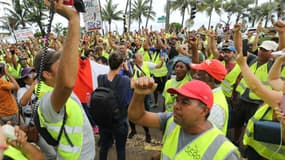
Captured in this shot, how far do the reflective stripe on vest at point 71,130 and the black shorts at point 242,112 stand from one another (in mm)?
3170

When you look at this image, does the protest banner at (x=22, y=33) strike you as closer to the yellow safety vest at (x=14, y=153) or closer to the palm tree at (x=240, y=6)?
the yellow safety vest at (x=14, y=153)

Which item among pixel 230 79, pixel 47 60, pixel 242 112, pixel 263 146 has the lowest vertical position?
pixel 242 112

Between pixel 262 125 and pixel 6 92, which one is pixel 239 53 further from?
pixel 6 92

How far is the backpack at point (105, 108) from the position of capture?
3.93m

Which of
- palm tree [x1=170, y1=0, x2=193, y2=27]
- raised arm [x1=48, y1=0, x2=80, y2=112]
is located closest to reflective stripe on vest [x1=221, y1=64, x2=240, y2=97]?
raised arm [x1=48, y1=0, x2=80, y2=112]

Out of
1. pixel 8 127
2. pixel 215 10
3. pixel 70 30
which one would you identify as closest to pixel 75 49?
pixel 70 30

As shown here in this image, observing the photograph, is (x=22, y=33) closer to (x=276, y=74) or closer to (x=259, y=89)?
(x=276, y=74)

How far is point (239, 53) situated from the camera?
2926 mm

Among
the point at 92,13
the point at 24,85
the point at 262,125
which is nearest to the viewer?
the point at 262,125

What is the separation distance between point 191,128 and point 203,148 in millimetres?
163

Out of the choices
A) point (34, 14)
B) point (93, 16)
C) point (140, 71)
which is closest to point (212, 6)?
point (34, 14)

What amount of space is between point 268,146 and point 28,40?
11.2 m

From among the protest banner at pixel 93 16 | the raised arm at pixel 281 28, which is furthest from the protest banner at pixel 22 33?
the raised arm at pixel 281 28

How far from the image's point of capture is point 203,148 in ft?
6.65
